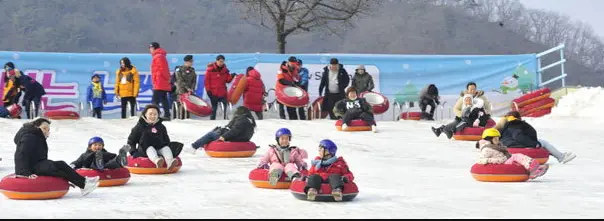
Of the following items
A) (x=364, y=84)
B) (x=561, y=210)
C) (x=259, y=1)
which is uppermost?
(x=259, y=1)

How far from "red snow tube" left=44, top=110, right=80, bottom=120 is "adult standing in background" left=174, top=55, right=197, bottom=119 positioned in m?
2.34

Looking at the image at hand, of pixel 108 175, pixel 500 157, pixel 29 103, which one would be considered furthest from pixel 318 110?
pixel 108 175

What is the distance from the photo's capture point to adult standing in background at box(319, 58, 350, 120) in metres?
22.6

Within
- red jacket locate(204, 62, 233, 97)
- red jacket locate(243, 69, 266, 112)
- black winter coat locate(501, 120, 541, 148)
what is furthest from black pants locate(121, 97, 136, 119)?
black winter coat locate(501, 120, 541, 148)

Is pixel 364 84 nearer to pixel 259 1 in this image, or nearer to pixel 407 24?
pixel 259 1

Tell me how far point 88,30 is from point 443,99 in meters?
60.6

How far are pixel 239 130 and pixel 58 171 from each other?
485 centimetres

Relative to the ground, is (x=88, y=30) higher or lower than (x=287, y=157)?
higher

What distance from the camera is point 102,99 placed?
21.7m

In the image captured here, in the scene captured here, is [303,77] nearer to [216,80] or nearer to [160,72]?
[216,80]

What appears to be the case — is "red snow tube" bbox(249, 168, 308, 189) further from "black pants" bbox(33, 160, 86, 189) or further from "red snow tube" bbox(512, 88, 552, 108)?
"red snow tube" bbox(512, 88, 552, 108)

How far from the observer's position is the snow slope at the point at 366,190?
8.78m

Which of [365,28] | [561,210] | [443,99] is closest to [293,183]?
[561,210]

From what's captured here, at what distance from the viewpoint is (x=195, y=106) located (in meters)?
21.2
